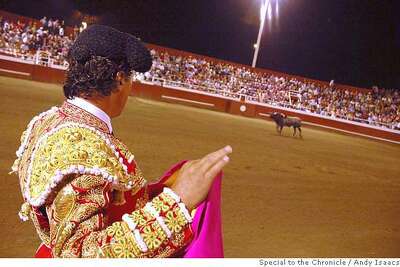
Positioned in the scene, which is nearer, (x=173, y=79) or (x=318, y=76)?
(x=173, y=79)

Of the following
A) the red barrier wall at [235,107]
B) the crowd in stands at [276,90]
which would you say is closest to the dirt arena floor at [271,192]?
the red barrier wall at [235,107]

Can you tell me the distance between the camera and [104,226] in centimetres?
86

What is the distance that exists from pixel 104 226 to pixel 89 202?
0.07 m

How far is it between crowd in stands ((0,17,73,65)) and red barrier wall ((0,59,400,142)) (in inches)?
26.7

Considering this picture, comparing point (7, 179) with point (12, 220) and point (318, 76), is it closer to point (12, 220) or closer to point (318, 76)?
point (12, 220)

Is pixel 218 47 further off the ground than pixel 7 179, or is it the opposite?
pixel 218 47

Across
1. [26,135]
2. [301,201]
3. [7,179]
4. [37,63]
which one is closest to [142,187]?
[26,135]

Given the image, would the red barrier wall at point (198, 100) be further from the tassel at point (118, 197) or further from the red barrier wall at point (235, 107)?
the tassel at point (118, 197)

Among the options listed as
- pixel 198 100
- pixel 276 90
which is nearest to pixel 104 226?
pixel 198 100

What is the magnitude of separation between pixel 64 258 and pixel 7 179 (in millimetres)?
3335

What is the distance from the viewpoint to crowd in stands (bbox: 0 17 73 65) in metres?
13.8

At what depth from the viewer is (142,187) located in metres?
1.07

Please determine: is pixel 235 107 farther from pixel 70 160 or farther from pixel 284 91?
pixel 70 160

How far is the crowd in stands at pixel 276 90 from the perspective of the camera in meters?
18.1
